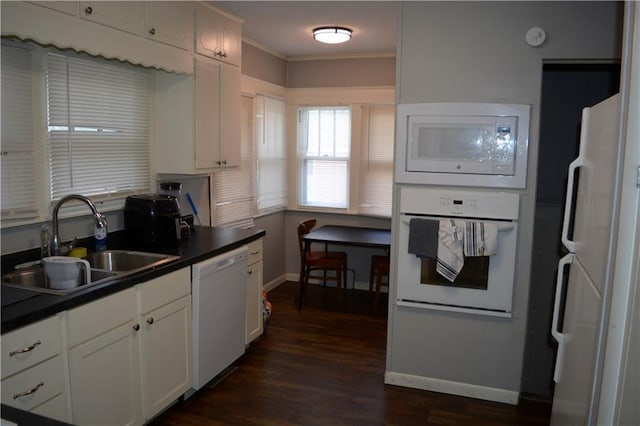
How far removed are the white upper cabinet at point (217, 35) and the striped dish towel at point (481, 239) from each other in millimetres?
2128

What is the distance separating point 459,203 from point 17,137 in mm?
2454

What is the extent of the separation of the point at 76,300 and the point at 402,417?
190 centimetres

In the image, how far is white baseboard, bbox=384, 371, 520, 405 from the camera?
3100mm

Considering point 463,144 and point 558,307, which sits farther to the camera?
point 463,144

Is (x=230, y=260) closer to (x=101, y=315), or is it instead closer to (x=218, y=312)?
(x=218, y=312)

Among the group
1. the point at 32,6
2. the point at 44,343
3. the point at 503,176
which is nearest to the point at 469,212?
the point at 503,176

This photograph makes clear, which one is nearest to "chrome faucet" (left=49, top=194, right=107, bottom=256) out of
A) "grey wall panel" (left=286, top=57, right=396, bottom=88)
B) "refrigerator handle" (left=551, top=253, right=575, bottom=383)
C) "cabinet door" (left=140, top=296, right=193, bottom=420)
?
"cabinet door" (left=140, top=296, right=193, bottom=420)

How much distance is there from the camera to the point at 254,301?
3719 millimetres

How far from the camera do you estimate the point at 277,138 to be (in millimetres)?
5402

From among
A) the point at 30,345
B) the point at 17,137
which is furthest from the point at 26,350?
the point at 17,137

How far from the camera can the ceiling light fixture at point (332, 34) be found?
4188 millimetres

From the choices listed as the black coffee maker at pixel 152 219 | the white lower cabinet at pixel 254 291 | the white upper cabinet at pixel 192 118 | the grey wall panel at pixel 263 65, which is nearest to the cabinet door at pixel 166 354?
the black coffee maker at pixel 152 219

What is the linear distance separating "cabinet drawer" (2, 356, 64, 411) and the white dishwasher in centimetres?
95

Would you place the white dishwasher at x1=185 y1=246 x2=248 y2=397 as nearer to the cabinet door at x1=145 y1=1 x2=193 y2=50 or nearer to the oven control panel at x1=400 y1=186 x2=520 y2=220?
the oven control panel at x1=400 y1=186 x2=520 y2=220
